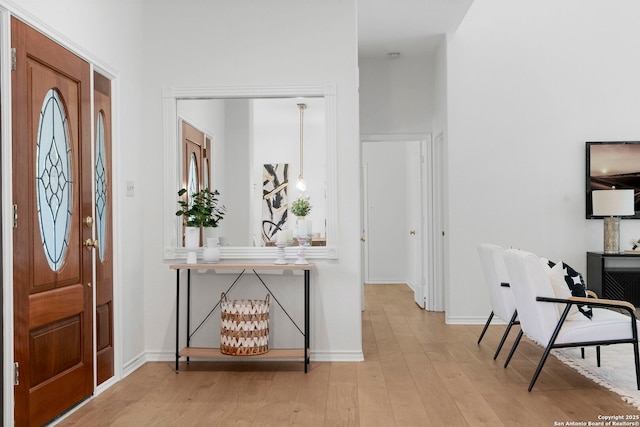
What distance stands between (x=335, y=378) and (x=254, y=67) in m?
2.29

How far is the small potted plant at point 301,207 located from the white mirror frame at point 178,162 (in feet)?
0.49

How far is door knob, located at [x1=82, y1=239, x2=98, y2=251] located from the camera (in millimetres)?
3789

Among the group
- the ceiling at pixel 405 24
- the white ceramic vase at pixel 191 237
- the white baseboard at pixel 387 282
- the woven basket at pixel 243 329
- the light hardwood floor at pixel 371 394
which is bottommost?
the white baseboard at pixel 387 282

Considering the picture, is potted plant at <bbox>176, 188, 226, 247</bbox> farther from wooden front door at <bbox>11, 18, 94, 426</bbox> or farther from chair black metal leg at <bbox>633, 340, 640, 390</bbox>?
chair black metal leg at <bbox>633, 340, 640, 390</bbox>

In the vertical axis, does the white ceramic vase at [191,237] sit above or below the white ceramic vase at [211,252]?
above

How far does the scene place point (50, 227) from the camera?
11.1ft

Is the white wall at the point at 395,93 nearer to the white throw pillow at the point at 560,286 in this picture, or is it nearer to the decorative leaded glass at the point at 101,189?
the white throw pillow at the point at 560,286

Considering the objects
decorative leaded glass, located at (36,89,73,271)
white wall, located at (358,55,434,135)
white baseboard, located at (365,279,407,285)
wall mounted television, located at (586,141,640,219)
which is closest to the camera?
decorative leaded glass, located at (36,89,73,271)

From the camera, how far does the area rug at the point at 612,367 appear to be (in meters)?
3.88

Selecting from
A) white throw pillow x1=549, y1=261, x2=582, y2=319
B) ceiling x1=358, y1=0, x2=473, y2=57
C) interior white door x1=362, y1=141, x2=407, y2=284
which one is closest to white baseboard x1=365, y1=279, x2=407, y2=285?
interior white door x1=362, y1=141, x2=407, y2=284

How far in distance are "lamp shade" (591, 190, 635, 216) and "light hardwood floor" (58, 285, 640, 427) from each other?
163cm

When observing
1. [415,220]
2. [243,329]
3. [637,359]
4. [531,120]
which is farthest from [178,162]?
[415,220]

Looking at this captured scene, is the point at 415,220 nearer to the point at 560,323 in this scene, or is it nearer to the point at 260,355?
the point at 260,355

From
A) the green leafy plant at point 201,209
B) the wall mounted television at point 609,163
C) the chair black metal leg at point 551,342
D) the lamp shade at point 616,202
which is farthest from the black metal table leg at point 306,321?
the wall mounted television at point 609,163
